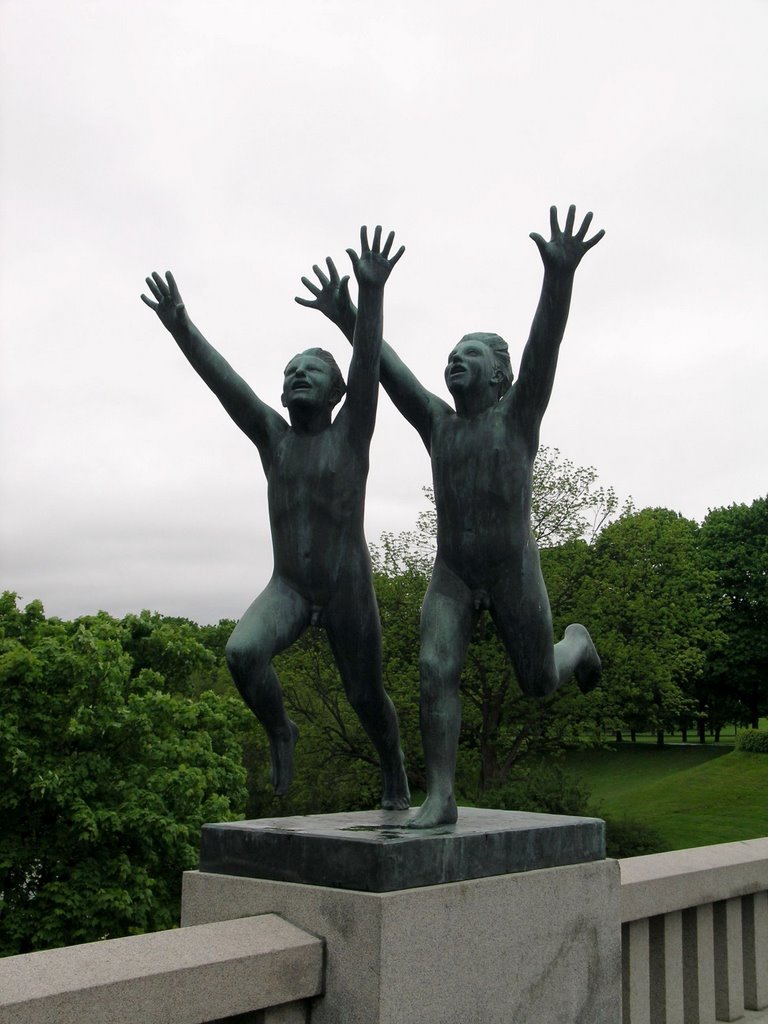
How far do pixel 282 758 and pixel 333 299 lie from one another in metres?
2.16

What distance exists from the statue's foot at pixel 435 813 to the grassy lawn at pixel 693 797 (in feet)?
57.6

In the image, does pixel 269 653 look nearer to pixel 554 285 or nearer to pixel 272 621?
pixel 272 621

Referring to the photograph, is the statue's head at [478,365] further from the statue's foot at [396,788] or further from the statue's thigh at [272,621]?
the statue's foot at [396,788]

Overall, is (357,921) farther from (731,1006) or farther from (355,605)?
(731,1006)

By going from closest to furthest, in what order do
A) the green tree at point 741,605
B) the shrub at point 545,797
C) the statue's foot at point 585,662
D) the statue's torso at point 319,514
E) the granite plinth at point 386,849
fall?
the granite plinth at point 386,849
the statue's torso at point 319,514
the statue's foot at point 585,662
the shrub at point 545,797
the green tree at point 741,605

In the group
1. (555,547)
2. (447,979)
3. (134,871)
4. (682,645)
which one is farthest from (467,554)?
(682,645)

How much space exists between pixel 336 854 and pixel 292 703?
2563 centimetres

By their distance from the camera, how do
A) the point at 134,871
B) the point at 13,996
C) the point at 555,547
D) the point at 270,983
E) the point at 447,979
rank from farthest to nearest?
the point at 555,547
the point at 134,871
the point at 447,979
the point at 270,983
the point at 13,996

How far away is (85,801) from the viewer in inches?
787

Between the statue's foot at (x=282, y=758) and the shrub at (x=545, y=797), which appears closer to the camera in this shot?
the statue's foot at (x=282, y=758)

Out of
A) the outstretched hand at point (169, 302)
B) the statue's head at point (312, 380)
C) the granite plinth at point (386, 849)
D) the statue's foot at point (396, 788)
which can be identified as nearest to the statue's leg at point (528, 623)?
the granite plinth at point (386, 849)

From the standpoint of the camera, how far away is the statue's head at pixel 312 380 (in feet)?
15.4

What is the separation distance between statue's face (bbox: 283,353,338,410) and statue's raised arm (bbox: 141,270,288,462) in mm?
155

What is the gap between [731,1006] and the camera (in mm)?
5613
